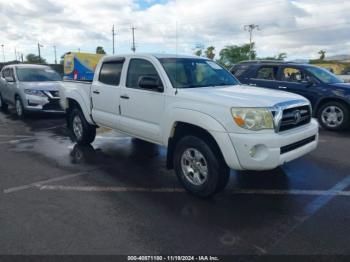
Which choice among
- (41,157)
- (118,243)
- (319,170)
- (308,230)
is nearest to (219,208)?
(308,230)

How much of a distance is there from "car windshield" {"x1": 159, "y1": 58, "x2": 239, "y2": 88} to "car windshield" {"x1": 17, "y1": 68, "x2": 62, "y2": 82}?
304 inches

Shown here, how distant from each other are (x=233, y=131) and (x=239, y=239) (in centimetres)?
118

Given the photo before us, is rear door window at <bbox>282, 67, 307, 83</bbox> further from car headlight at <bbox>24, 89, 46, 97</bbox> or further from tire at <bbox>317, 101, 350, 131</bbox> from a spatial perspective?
car headlight at <bbox>24, 89, 46, 97</bbox>

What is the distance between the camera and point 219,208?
12.6ft

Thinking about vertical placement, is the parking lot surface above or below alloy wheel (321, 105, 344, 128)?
below

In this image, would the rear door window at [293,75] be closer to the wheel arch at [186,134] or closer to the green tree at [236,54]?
the wheel arch at [186,134]

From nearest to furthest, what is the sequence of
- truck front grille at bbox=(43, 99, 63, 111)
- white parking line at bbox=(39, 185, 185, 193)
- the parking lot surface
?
the parking lot surface, white parking line at bbox=(39, 185, 185, 193), truck front grille at bbox=(43, 99, 63, 111)

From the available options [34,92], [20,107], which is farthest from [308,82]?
[20,107]

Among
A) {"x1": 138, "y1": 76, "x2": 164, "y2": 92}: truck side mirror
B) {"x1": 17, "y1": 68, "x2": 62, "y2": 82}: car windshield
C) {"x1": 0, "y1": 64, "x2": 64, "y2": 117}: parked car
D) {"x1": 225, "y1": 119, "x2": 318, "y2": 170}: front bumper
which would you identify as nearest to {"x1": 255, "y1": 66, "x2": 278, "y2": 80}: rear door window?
{"x1": 138, "y1": 76, "x2": 164, "y2": 92}: truck side mirror

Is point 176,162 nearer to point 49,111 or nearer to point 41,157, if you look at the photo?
point 41,157

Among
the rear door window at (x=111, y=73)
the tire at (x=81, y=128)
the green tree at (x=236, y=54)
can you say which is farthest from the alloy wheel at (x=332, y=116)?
the green tree at (x=236, y=54)

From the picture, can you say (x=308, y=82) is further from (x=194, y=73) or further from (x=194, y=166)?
(x=194, y=166)

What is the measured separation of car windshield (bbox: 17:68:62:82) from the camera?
431 inches

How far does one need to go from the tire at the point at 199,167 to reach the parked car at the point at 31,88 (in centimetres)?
728
